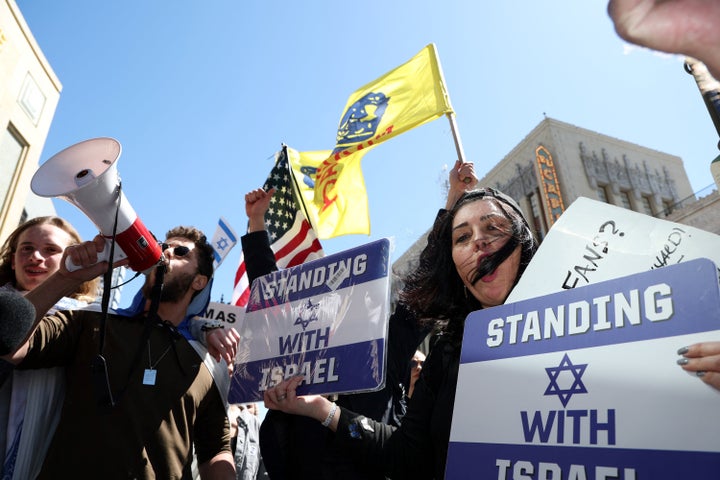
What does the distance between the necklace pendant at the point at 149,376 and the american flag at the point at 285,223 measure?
184 cm

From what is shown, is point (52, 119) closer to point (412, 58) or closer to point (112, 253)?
point (412, 58)

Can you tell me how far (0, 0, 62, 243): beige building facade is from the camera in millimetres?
11195

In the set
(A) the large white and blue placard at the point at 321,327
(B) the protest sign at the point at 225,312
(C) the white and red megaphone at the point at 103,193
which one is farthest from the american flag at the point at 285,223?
(C) the white and red megaphone at the point at 103,193

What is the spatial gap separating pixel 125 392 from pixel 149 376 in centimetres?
12

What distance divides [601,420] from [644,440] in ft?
0.33

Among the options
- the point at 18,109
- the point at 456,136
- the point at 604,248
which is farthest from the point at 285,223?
the point at 18,109

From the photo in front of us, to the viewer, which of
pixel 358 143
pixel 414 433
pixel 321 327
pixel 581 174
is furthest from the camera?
pixel 581 174

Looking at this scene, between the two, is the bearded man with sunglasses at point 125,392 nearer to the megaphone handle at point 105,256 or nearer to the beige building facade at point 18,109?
the megaphone handle at point 105,256

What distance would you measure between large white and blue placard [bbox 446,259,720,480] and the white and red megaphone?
5.04 feet

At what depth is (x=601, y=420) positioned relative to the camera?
1135 millimetres

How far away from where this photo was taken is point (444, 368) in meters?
1.81

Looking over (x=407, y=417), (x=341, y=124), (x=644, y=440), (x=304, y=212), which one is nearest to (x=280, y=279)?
(x=407, y=417)

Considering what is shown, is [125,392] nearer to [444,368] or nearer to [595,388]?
[444,368]

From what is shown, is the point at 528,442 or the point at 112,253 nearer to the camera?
the point at 528,442
